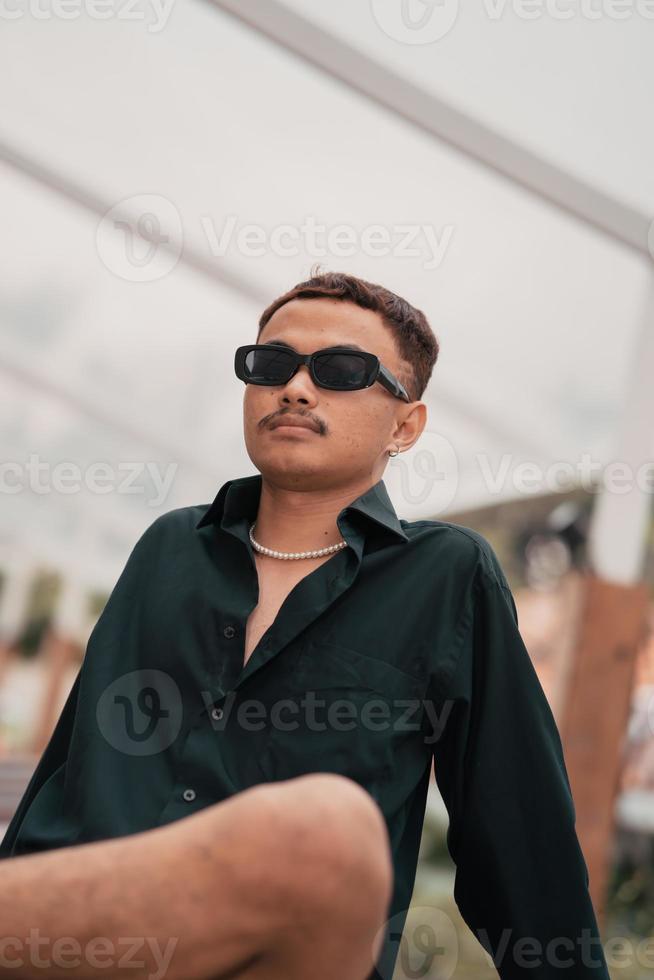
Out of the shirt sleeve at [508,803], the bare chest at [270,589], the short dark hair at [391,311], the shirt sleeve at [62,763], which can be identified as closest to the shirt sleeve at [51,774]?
the shirt sleeve at [62,763]

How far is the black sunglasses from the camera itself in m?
1.88

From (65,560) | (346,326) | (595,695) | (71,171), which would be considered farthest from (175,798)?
(65,560)

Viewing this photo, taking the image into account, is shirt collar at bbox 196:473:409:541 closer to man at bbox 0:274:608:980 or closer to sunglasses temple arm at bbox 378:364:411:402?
man at bbox 0:274:608:980

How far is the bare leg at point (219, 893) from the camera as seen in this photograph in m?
1.16

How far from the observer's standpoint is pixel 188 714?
5.65ft

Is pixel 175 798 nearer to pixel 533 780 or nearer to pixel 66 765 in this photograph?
pixel 66 765

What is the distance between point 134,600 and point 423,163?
3117 mm

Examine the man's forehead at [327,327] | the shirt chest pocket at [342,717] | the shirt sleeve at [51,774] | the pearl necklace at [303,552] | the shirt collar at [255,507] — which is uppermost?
the man's forehead at [327,327]

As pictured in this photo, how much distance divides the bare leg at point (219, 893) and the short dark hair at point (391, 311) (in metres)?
1.00

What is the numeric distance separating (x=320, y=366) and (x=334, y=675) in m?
0.52

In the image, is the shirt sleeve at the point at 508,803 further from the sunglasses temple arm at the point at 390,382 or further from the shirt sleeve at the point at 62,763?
the shirt sleeve at the point at 62,763

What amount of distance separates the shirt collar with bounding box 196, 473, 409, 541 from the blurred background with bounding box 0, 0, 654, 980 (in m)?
2.23

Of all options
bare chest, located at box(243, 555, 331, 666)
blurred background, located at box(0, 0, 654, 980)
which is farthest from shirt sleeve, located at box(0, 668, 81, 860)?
blurred background, located at box(0, 0, 654, 980)

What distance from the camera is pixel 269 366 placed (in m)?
1.91
